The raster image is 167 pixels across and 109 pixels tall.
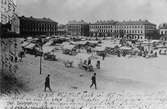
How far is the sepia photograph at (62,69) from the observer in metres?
5.54

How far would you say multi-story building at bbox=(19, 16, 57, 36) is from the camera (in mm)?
6445

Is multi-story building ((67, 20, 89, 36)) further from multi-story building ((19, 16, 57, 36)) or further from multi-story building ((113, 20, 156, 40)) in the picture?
multi-story building ((113, 20, 156, 40))

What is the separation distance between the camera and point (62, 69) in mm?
6707

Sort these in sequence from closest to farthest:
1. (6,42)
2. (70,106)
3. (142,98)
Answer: (70,106)
(142,98)
(6,42)

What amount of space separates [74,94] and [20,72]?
1335 millimetres

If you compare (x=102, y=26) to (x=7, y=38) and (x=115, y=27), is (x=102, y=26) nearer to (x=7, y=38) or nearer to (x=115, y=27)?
(x=115, y=27)

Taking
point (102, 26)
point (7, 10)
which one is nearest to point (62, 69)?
point (7, 10)

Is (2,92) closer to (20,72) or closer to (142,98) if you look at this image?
(20,72)

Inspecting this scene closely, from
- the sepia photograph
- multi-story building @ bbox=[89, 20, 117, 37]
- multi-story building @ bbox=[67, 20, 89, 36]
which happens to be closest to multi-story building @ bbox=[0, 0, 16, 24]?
the sepia photograph

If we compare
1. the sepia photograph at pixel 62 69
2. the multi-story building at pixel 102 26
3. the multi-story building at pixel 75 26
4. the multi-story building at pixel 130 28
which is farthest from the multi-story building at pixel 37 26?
the multi-story building at pixel 130 28

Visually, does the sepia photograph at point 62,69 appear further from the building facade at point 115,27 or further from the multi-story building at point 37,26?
the building facade at point 115,27

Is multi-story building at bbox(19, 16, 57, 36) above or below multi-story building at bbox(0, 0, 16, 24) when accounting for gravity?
below

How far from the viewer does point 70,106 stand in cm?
539

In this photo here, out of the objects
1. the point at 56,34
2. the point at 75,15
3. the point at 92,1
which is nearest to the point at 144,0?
the point at 92,1
